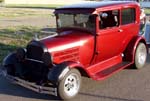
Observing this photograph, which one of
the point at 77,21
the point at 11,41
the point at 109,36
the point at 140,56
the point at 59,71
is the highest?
the point at 77,21

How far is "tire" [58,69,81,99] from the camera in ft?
21.3

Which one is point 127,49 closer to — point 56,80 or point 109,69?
point 109,69

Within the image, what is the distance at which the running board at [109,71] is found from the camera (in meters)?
7.35

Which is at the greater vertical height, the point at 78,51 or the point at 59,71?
the point at 78,51

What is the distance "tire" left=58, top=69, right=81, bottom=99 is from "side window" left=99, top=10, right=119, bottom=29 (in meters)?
1.46

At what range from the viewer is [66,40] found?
719cm

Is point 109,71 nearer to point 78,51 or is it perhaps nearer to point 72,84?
point 78,51

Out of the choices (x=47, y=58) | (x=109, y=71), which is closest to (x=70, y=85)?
(x=47, y=58)

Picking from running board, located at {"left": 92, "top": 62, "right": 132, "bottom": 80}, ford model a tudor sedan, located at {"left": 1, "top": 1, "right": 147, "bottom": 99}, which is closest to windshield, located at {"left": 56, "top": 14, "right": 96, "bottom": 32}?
ford model a tudor sedan, located at {"left": 1, "top": 1, "right": 147, "bottom": 99}

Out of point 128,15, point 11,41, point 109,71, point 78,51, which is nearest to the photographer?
point 78,51

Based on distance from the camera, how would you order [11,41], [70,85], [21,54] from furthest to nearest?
[11,41] → [21,54] → [70,85]

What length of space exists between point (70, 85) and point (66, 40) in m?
0.98

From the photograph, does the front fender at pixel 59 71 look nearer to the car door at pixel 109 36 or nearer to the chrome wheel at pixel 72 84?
the chrome wheel at pixel 72 84

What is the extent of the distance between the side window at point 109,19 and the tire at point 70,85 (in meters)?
1.46
